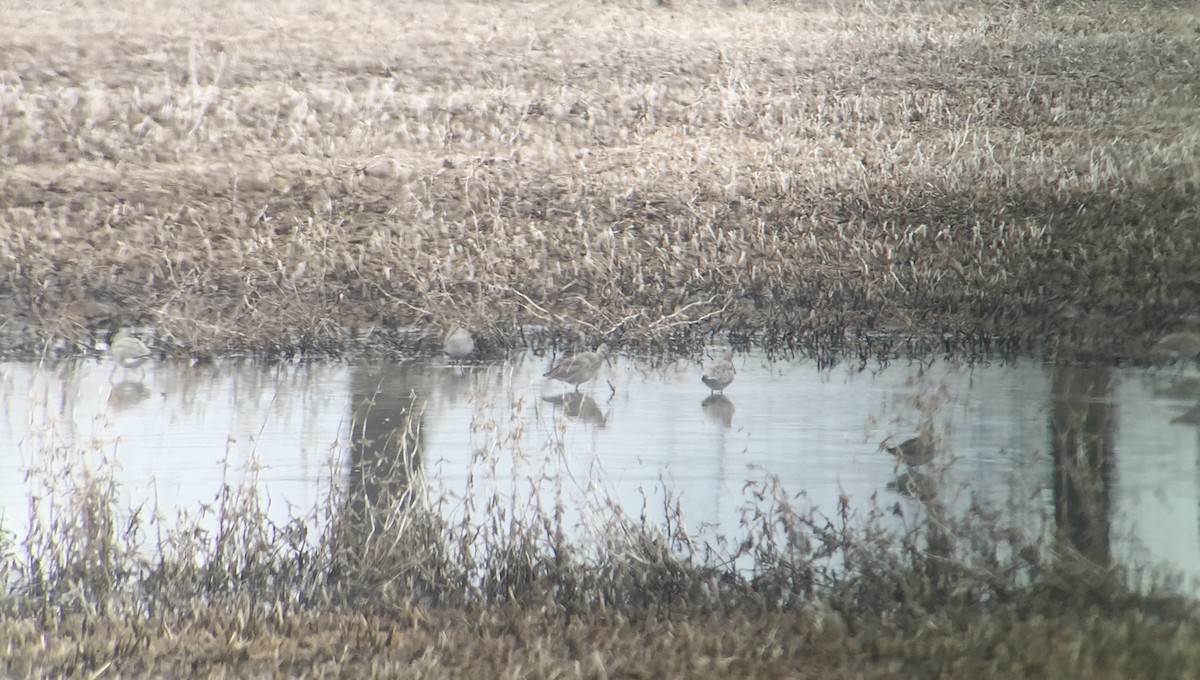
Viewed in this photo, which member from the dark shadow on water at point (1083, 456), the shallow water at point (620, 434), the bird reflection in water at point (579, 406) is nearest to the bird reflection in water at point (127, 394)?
the shallow water at point (620, 434)

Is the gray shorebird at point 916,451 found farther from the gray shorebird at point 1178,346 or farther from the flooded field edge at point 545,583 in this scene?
the gray shorebird at point 1178,346

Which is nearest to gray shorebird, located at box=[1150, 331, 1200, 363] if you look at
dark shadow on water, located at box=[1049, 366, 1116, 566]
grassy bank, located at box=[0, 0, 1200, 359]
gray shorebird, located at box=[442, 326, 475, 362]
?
grassy bank, located at box=[0, 0, 1200, 359]

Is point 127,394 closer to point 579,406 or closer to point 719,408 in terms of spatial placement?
point 579,406

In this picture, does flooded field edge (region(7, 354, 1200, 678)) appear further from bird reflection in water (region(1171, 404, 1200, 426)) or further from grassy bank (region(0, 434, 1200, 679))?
bird reflection in water (region(1171, 404, 1200, 426))

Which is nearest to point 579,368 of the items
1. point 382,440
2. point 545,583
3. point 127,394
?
point 382,440

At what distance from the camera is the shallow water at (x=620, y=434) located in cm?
326

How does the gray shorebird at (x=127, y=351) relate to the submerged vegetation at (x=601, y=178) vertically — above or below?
below

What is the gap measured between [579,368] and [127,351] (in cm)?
132

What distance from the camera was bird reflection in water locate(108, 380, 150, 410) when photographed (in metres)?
3.37

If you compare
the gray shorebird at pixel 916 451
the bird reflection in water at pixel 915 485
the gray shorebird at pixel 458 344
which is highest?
the gray shorebird at pixel 458 344

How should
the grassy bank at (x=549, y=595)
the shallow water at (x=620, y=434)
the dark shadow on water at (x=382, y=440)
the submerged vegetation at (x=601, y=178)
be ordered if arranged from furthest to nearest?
1. the submerged vegetation at (x=601, y=178)
2. the shallow water at (x=620, y=434)
3. the dark shadow on water at (x=382, y=440)
4. the grassy bank at (x=549, y=595)

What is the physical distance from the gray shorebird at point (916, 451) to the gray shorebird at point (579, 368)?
34.0 inches

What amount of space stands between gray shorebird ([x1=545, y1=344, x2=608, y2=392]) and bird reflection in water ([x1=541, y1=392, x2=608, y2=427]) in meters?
0.03

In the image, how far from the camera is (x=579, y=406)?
137 inches
